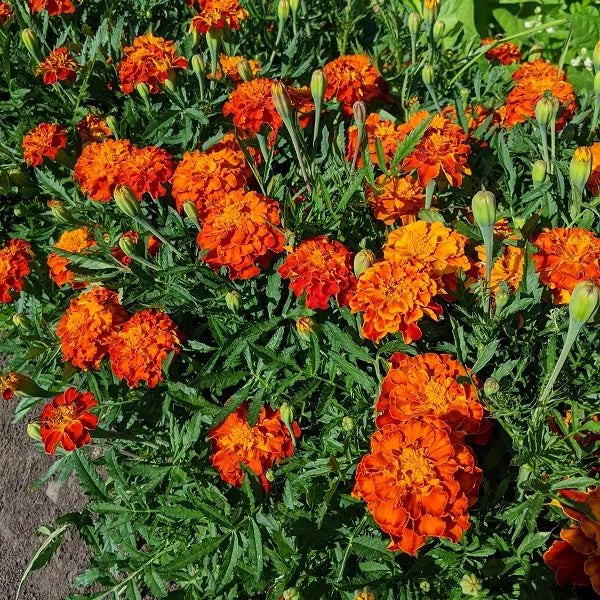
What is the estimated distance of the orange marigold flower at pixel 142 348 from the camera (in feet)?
4.15

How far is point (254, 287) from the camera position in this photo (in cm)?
144

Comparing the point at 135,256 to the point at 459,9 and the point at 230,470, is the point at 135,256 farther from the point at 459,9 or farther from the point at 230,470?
the point at 459,9

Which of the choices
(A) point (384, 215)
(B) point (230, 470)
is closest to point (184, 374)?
(B) point (230, 470)

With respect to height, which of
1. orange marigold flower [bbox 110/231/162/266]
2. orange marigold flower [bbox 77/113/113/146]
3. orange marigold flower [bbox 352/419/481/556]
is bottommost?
orange marigold flower [bbox 352/419/481/556]

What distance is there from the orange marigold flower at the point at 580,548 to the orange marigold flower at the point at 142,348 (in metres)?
0.82

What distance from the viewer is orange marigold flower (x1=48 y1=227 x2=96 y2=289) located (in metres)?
1.54

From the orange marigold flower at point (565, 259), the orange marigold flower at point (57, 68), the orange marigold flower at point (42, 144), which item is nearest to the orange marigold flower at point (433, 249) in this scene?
the orange marigold flower at point (565, 259)

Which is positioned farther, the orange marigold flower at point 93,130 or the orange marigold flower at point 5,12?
the orange marigold flower at point 5,12

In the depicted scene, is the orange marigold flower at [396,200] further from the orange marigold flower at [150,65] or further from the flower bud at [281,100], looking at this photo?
the orange marigold flower at [150,65]

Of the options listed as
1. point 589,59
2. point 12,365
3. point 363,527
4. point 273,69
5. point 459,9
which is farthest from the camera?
point 459,9

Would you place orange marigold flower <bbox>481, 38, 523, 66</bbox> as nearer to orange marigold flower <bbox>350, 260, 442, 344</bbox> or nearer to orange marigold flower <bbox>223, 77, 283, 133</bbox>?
orange marigold flower <bbox>223, 77, 283, 133</bbox>

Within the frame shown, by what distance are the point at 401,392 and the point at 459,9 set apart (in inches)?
84.7

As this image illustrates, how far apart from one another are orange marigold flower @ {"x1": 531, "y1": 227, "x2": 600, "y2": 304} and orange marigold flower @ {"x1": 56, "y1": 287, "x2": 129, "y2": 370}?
3.01ft

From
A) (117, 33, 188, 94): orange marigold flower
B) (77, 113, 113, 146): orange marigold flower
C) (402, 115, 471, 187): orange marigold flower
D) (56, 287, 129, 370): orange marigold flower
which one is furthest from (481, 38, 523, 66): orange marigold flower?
(56, 287, 129, 370): orange marigold flower
